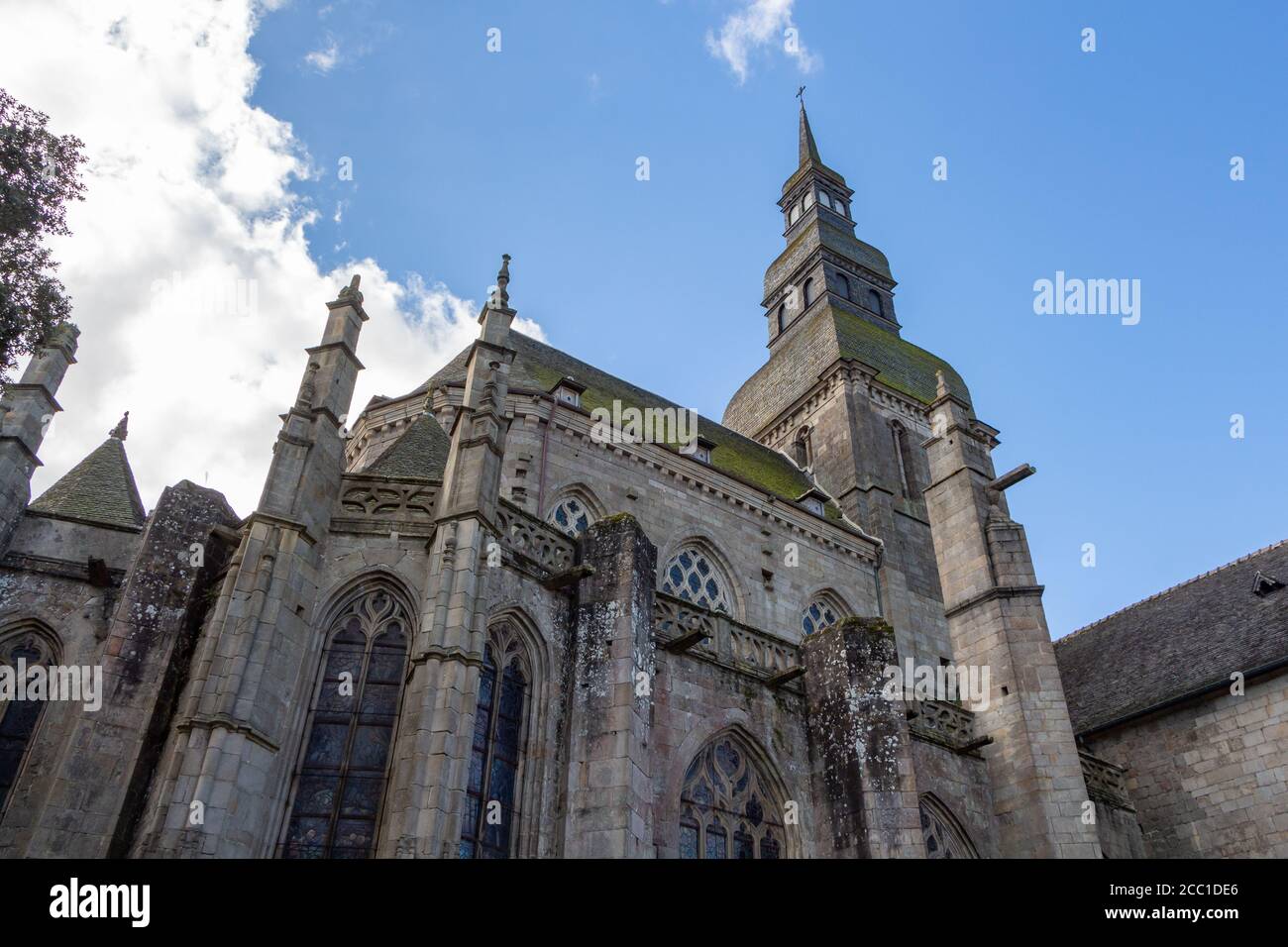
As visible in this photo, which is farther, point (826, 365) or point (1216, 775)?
point (826, 365)

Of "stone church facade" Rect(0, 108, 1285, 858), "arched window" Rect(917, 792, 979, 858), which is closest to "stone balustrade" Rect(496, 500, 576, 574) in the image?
"stone church facade" Rect(0, 108, 1285, 858)

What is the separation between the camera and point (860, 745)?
12.7 metres

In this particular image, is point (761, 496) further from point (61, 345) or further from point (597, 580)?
point (61, 345)

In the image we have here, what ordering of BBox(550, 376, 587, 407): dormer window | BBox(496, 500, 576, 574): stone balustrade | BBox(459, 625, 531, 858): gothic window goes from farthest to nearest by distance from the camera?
BBox(550, 376, 587, 407): dormer window → BBox(496, 500, 576, 574): stone balustrade → BBox(459, 625, 531, 858): gothic window

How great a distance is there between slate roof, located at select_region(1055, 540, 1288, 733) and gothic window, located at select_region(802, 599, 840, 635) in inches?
220

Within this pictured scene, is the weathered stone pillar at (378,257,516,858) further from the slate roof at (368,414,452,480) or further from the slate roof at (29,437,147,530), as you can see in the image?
the slate roof at (29,437,147,530)

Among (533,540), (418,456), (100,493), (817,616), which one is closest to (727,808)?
(533,540)

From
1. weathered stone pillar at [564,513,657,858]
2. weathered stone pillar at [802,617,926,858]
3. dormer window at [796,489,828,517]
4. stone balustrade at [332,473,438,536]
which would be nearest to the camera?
weathered stone pillar at [564,513,657,858]

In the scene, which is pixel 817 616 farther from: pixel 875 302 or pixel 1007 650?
pixel 875 302

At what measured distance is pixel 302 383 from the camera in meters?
12.1

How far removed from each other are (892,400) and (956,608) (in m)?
15.0

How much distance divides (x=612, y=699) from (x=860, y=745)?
380 cm

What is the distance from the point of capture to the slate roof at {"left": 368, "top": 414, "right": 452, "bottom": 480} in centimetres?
1243
